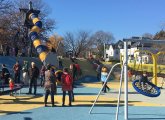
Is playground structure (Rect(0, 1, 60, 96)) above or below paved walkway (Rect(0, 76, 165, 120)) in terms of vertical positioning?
above

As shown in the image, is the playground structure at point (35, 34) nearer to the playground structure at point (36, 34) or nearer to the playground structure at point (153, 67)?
the playground structure at point (36, 34)

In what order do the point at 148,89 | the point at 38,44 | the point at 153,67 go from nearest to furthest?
the point at 148,89 < the point at 153,67 < the point at 38,44

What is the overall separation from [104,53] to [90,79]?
2639 inches

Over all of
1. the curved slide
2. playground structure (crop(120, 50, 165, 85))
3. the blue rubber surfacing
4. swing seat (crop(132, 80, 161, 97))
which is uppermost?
the curved slide

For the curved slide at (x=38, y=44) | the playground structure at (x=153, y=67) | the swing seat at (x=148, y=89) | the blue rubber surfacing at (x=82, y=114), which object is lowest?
the blue rubber surfacing at (x=82, y=114)

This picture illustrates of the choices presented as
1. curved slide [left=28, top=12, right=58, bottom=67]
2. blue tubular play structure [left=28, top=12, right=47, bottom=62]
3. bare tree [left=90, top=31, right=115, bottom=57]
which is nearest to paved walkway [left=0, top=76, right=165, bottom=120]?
curved slide [left=28, top=12, right=58, bottom=67]

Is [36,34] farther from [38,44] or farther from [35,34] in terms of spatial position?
[38,44]

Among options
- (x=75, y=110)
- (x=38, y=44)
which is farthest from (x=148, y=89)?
(x=38, y=44)

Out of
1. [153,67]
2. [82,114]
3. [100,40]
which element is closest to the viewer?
[82,114]

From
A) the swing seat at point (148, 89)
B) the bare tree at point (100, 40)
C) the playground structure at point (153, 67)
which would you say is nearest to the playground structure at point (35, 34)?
the playground structure at point (153, 67)

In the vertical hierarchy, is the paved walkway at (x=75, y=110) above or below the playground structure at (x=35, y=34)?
below

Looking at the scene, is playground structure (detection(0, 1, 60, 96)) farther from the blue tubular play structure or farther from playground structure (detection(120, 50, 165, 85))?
playground structure (detection(120, 50, 165, 85))

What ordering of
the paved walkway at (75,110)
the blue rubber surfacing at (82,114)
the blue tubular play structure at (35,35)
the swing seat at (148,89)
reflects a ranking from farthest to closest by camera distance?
the blue tubular play structure at (35,35), the swing seat at (148,89), the paved walkway at (75,110), the blue rubber surfacing at (82,114)

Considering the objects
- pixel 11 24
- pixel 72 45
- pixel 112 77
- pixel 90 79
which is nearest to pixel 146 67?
pixel 112 77
